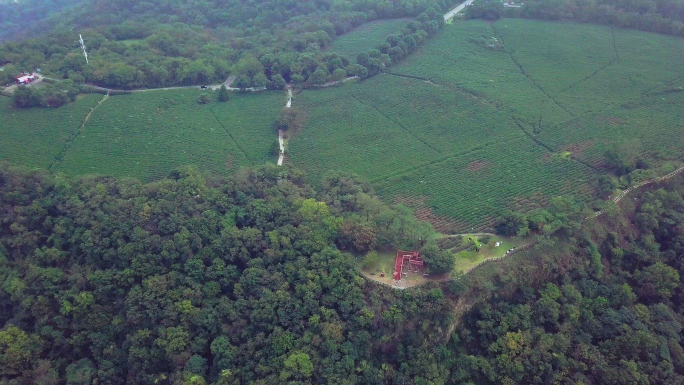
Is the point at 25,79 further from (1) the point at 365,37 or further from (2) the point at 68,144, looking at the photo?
(1) the point at 365,37

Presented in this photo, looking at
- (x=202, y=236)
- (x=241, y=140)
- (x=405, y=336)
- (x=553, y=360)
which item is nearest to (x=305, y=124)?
(x=241, y=140)

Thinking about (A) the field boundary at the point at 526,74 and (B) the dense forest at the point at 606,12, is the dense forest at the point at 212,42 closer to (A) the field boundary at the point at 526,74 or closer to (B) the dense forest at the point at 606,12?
(B) the dense forest at the point at 606,12

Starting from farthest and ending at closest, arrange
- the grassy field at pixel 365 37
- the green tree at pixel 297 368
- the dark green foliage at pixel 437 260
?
the grassy field at pixel 365 37 → the dark green foliage at pixel 437 260 → the green tree at pixel 297 368

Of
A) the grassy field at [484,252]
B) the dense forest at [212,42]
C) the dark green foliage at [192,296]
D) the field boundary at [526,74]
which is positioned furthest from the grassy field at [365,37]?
the grassy field at [484,252]

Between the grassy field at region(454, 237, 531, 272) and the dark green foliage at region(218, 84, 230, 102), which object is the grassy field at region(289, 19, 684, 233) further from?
the dark green foliage at region(218, 84, 230, 102)

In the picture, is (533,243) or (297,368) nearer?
(297,368)

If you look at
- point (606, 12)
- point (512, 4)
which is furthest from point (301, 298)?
point (512, 4)

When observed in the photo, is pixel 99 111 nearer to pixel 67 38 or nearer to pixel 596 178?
pixel 67 38
